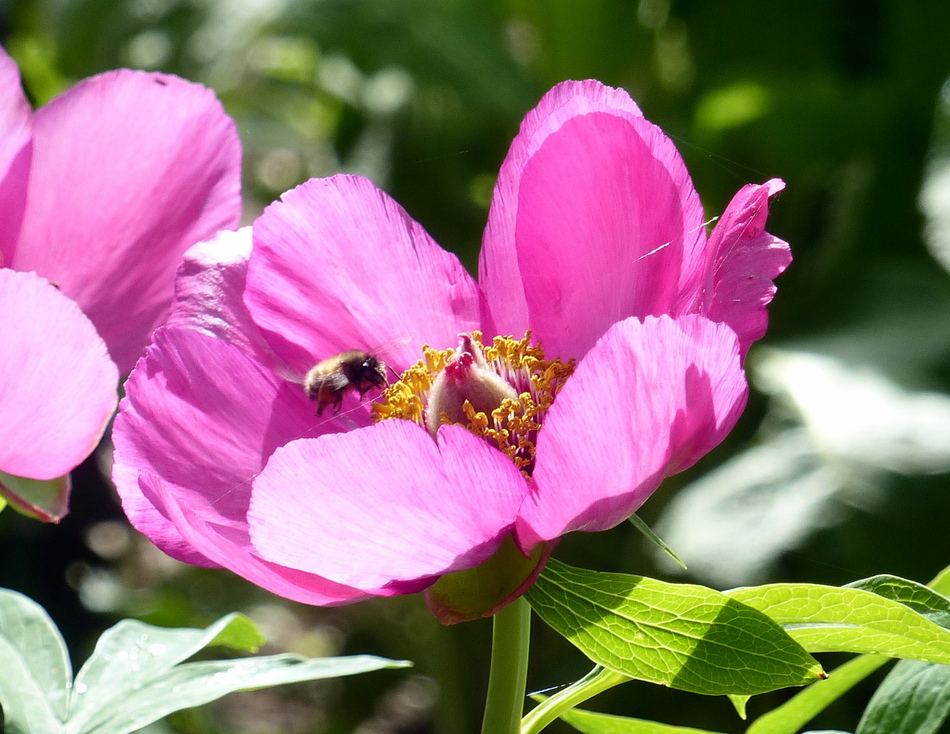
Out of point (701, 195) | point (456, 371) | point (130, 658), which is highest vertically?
point (456, 371)

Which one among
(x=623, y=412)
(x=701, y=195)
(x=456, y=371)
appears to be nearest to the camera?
(x=623, y=412)

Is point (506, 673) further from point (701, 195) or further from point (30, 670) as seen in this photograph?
point (701, 195)

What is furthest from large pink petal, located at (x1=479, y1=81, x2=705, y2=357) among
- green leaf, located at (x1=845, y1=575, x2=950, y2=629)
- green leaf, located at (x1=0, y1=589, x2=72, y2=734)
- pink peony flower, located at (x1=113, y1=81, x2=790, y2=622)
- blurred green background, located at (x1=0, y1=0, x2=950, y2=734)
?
blurred green background, located at (x1=0, y1=0, x2=950, y2=734)

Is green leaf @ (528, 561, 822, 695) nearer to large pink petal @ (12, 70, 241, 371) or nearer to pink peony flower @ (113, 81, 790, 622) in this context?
pink peony flower @ (113, 81, 790, 622)

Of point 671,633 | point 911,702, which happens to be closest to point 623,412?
point 671,633

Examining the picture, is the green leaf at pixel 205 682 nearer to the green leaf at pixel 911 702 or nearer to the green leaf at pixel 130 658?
the green leaf at pixel 130 658

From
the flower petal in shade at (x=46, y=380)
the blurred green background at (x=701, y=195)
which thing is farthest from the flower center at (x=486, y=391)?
the blurred green background at (x=701, y=195)

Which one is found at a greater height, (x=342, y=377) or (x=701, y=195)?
(x=342, y=377)
